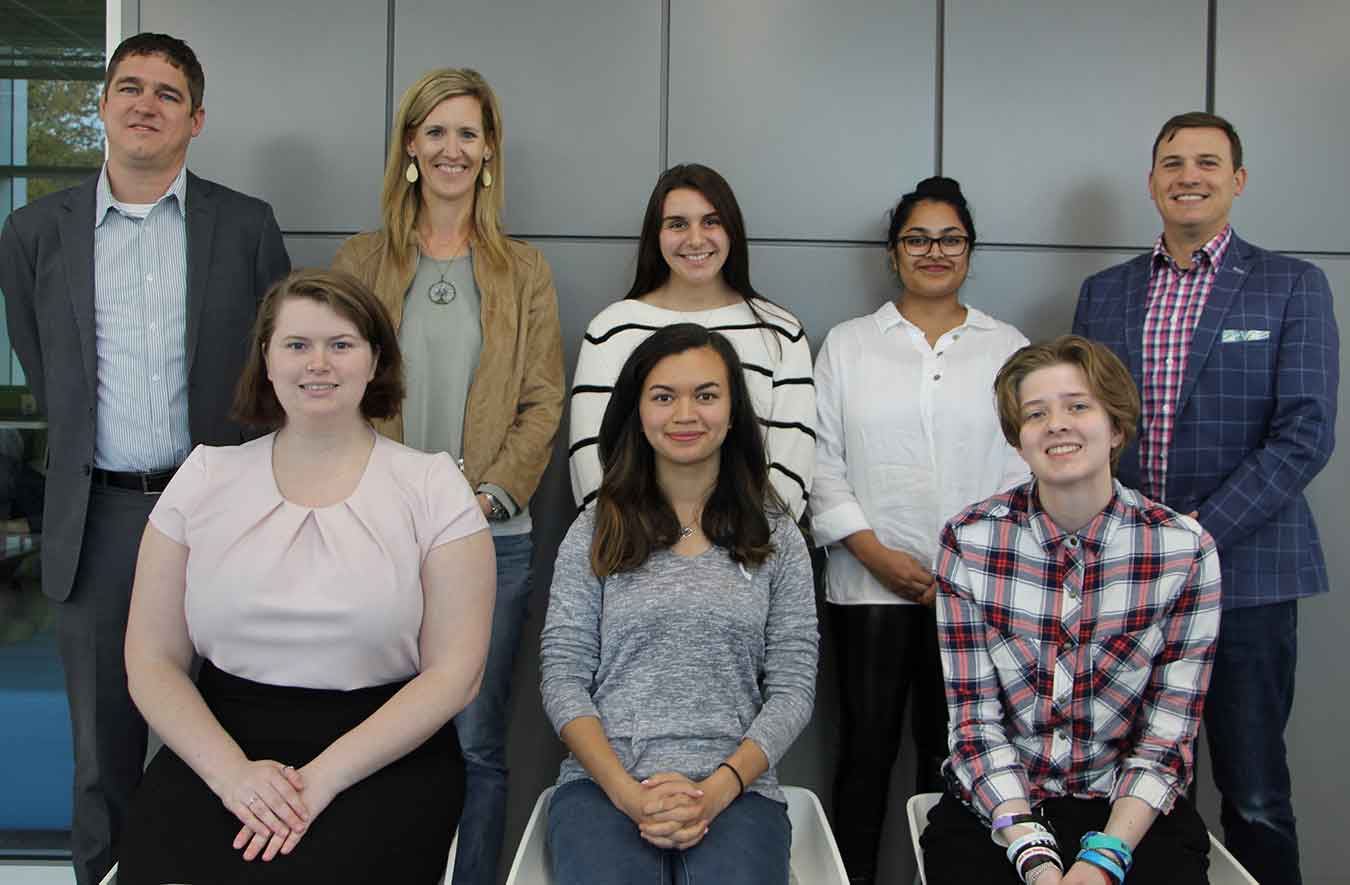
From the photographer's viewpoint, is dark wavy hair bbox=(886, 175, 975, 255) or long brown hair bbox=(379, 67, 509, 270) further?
dark wavy hair bbox=(886, 175, 975, 255)

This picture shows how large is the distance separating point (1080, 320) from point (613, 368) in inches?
48.5

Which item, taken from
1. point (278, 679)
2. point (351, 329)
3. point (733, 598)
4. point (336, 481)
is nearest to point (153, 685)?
point (278, 679)

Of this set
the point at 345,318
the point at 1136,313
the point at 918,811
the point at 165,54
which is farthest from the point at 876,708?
the point at 165,54

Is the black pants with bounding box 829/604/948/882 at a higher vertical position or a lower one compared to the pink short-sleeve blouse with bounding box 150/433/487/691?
lower

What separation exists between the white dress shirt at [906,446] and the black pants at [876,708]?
70 millimetres

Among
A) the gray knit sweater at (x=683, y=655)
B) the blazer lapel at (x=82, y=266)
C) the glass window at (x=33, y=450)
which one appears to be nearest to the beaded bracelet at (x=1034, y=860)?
the gray knit sweater at (x=683, y=655)

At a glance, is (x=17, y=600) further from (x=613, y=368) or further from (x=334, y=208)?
(x=613, y=368)

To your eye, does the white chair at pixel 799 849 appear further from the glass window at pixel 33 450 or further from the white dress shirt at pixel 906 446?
the glass window at pixel 33 450

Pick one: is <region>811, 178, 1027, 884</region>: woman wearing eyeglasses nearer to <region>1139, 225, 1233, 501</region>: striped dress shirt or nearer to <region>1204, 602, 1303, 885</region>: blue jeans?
<region>1139, 225, 1233, 501</region>: striped dress shirt

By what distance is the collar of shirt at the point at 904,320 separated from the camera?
9.37ft

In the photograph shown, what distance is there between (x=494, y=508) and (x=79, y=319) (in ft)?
3.45

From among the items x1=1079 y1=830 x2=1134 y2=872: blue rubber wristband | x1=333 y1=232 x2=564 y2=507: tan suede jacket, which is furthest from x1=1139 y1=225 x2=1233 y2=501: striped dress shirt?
x1=333 y1=232 x2=564 y2=507: tan suede jacket

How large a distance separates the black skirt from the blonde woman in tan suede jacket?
727mm

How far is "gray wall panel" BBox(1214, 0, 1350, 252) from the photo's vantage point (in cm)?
319
